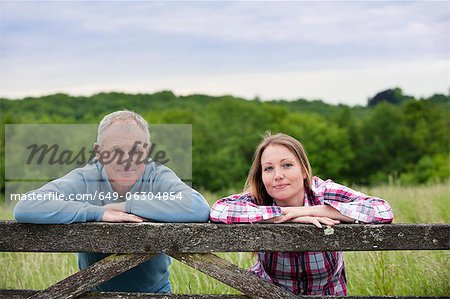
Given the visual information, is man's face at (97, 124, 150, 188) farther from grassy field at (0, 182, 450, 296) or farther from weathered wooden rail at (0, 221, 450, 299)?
grassy field at (0, 182, 450, 296)

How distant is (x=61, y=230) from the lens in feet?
10.4

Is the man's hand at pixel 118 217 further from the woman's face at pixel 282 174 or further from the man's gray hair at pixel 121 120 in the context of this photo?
the woman's face at pixel 282 174

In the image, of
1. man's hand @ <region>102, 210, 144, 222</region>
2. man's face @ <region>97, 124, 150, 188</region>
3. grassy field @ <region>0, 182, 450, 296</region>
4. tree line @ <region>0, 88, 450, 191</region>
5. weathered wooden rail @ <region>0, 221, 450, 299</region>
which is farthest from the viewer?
tree line @ <region>0, 88, 450, 191</region>

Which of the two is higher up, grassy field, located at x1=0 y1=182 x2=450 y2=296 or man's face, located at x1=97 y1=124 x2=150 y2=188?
man's face, located at x1=97 y1=124 x2=150 y2=188

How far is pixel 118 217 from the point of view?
129 inches

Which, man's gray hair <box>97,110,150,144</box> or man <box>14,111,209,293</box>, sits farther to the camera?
man's gray hair <box>97,110,150,144</box>

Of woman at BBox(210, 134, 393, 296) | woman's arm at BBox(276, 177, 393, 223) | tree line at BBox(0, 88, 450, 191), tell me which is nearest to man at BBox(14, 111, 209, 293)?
woman at BBox(210, 134, 393, 296)

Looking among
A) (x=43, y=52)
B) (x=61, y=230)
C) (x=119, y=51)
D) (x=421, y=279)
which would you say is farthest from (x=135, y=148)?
(x=119, y=51)

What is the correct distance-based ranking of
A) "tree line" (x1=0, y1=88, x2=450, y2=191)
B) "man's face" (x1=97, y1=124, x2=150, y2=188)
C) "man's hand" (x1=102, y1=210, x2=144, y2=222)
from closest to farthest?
"man's hand" (x1=102, y1=210, x2=144, y2=222)
"man's face" (x1=97, y1=124, x2=150, y2=188)
"tree line" (x1=0, y1=88, x2=450, y2=191)

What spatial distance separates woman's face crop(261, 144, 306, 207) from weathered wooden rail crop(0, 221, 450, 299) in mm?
655

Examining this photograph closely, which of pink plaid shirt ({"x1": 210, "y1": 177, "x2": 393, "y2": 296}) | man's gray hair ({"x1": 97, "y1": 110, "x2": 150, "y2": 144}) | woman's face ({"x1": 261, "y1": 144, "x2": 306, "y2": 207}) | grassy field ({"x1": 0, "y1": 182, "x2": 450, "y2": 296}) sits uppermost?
man's gray hair ({"x1": 97, "y1": 110, "x2": 150, "y2": 144})

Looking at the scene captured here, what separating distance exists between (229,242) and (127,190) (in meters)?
0.97

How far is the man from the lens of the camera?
10.8ft

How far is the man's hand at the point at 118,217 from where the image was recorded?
10.7ft
